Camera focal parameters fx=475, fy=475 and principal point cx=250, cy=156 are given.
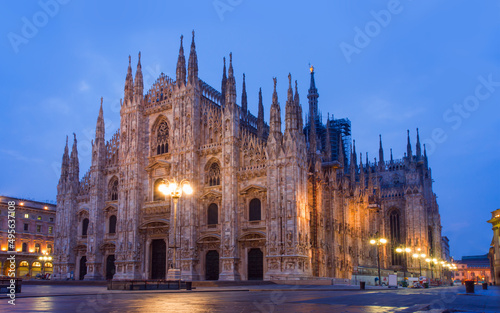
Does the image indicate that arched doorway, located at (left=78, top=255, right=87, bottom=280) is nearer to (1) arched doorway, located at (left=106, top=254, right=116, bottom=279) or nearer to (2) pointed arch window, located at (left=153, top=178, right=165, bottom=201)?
(1) arched doorway, located at (left=106, top=254, right=116, bottom=279)

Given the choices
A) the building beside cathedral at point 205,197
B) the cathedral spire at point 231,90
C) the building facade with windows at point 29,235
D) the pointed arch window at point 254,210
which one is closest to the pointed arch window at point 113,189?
the building beside cathedral at point 205,197

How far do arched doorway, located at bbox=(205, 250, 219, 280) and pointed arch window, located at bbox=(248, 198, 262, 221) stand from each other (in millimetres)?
5217

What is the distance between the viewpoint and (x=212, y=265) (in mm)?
45625

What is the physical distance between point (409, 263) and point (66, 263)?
51.5 meters

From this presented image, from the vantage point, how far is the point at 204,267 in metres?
45.7

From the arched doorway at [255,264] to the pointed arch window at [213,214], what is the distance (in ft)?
15.9

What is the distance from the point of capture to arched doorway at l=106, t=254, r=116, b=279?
51688 mm

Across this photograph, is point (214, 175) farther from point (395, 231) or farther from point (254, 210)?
point (395, 231)

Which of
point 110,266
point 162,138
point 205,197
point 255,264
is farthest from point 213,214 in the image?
point 110,266

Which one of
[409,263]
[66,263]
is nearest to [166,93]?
[66,263]

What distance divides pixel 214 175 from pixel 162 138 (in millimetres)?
8380

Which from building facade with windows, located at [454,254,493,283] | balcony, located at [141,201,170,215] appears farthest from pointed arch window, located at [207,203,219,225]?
A: building facade with windows, located at [454,254,493,283]

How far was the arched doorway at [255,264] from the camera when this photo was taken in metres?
42.9

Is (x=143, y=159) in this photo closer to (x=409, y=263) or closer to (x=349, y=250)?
(x=349, y=250)
